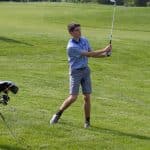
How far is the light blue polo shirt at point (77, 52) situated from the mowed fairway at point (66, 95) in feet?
4.05

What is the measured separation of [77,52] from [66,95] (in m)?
5.34

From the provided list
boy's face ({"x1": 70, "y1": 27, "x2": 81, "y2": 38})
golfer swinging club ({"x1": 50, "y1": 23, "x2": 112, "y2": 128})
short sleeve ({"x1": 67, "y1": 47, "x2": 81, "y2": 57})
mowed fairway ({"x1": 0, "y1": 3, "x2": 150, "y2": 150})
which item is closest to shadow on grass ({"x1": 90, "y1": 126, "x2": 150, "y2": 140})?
mowed fairway ({"x1": 0, "y1": 3, "x2": 150, "y2": 150})

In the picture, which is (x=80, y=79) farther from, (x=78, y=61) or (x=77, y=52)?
(x=77, y=52)

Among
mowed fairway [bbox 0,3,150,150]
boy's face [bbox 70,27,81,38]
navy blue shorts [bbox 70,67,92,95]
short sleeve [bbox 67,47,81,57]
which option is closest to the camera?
mowed fairway [bbox 0,3,150,150]

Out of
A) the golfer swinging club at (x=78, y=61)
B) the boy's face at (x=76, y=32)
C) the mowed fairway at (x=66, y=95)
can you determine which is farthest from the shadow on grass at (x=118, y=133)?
the boy's face at (x=76, y=32)

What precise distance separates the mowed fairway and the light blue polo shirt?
1234 millimetres

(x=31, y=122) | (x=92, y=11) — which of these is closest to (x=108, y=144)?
(x=31, y=122)

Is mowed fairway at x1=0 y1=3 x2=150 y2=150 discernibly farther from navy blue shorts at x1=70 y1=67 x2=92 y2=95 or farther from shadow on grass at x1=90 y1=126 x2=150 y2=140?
navy blue shorts at x1=70 y1=67 x2=92 y2=95

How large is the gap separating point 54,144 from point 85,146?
1.77 feet

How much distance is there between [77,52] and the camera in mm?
11469

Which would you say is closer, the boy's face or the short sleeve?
the boy's face

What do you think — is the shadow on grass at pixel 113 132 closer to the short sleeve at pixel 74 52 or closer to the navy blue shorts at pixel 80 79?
the navy blue shorts at pixel 80 79

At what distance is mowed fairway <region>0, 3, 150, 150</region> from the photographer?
10.8m

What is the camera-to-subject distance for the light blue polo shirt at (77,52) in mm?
11484
